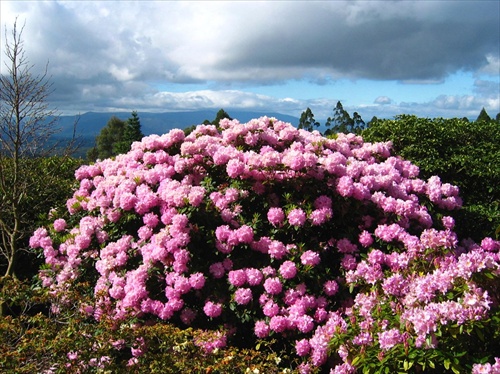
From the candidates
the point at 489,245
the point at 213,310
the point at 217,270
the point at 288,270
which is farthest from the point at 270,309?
the point at 489,245

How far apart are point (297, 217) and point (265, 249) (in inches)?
18.2

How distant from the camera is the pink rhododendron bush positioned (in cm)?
411

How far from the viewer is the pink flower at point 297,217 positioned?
4.66m

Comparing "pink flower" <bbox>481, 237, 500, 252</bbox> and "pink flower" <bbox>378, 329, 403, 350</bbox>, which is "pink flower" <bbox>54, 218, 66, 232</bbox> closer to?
"pink flower" <bbox>378, 329, 403, 350</bbox>

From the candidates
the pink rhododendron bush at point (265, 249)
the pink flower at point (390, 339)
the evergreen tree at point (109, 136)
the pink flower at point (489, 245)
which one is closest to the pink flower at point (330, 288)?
the pink rhododendron bush at point (265, 249)

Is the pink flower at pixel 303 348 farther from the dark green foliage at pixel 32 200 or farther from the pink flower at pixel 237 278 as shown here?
the dark green foliage at pixel 32 200

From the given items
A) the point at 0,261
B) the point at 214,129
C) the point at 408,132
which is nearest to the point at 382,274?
the point at 214,129

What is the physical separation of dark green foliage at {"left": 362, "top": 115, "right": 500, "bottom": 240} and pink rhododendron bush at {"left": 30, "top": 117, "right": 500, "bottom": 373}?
0.71 metres

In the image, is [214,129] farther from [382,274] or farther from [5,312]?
[5,312]

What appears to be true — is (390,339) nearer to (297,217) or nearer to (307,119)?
(297,217)

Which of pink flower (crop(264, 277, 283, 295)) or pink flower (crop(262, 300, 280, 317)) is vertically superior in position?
pink flower (crop(264, 277, 283, 295))

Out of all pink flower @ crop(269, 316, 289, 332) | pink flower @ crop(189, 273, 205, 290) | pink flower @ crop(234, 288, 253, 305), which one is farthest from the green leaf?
pink flower @ crop(189, 273, 205, 290)

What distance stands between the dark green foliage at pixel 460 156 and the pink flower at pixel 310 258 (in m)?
2.94

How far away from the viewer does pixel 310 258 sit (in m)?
4.53
